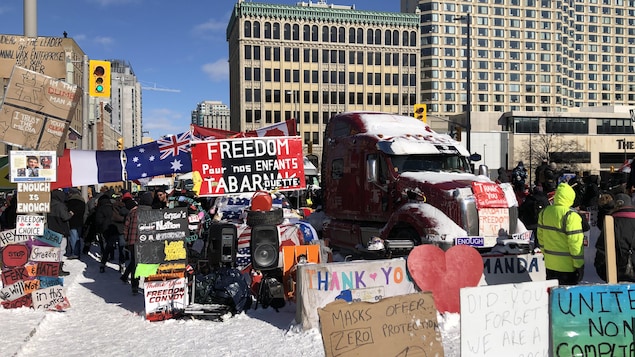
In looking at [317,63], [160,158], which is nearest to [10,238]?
[160,158]

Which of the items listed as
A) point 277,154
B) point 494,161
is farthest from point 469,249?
point 494,161

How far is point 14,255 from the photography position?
323 inches

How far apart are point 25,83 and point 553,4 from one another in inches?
→ 5014

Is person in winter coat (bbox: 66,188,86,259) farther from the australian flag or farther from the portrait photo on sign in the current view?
the portrait photo on sign

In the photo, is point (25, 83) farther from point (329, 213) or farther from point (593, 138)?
point (593, 138)

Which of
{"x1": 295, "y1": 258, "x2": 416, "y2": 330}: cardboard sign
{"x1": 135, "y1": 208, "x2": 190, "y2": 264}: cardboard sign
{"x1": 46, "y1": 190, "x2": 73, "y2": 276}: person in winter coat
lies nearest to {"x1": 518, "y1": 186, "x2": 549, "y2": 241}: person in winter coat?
{"x1": 295, "y1": 258, "x2": 416, "y2": 330}: cardboard sign

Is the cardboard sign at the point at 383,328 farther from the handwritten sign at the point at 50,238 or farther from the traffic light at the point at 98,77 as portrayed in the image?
the traffic light at the point at 98,77

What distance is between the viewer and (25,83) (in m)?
8.30

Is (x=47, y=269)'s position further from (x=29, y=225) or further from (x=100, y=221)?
(x=100, y=221)

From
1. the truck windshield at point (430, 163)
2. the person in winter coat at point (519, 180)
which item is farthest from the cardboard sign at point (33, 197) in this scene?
the person in winter coat at point (519, 180)

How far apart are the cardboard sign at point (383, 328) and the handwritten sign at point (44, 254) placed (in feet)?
18.9

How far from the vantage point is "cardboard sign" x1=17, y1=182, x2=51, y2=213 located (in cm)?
848

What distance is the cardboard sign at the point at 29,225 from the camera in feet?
27.6

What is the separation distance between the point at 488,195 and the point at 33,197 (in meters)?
7.24
